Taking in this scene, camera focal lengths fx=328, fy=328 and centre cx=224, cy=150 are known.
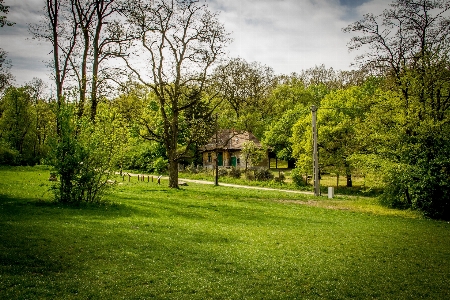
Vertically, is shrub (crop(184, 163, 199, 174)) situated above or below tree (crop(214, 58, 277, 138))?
below

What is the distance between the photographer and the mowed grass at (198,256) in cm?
713

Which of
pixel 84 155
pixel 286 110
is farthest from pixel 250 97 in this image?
pixel 84 155

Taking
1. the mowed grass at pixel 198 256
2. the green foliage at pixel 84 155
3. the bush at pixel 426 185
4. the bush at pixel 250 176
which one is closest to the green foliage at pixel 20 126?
the bush at pixel 250 176

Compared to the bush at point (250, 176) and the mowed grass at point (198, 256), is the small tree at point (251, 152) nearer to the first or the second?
the bush at point (250, 176)

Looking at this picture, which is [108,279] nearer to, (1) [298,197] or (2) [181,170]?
(1) [298,197]

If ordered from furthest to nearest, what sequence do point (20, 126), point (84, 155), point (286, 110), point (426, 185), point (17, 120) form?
point (286, 110) < point (20, 126) < point (17, 120) < point (426, 185) < point (84, 155)

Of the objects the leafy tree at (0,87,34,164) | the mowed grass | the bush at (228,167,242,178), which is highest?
the leafy tree at (0,87,34,164)

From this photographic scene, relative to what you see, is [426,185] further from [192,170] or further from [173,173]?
[192,170]

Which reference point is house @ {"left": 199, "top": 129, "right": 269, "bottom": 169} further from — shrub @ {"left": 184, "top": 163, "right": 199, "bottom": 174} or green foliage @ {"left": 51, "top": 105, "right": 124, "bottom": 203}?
green foliage @ {"left": 51, "top": 105, "right": 124, "bottom": 203}

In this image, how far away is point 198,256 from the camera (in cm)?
934

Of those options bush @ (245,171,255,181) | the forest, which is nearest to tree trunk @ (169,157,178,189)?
the forest

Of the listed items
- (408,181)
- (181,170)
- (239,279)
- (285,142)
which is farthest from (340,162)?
(239,279)

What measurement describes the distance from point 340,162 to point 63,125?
27.9 metres

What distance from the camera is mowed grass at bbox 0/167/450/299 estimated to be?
7129 mm
